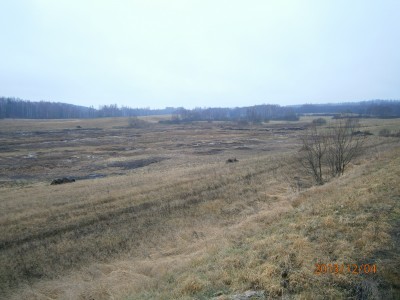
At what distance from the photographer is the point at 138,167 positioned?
37938 mm

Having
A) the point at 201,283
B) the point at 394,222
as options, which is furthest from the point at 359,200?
the point at 201,283

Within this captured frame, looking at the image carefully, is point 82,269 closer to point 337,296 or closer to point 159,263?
point 159,263
